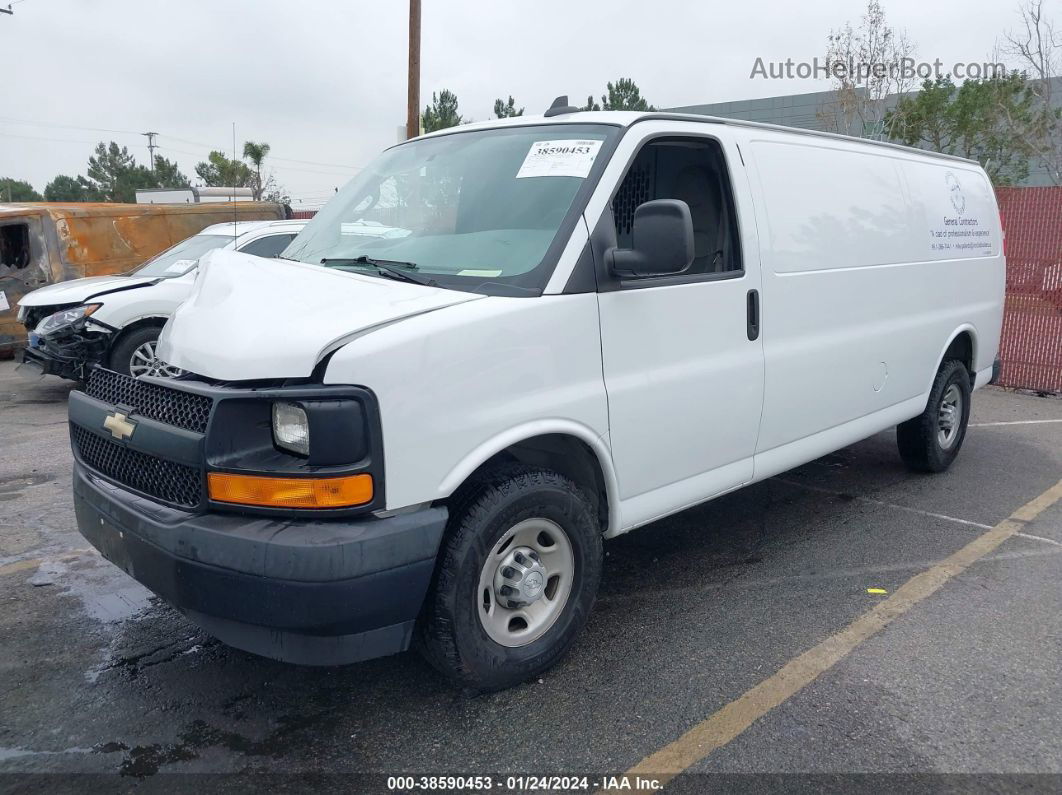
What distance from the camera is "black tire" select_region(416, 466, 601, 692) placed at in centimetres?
296

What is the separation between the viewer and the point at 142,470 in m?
3.08

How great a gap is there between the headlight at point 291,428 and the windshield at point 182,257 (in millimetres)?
7069

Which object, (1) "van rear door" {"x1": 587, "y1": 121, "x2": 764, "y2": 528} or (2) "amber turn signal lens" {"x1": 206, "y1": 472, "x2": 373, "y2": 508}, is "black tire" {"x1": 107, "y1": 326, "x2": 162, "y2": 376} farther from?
(2) "amber turn signal lens" {"x1": 206, "y1": 472, "x2": 373, "y2": 508}

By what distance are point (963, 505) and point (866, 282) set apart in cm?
177

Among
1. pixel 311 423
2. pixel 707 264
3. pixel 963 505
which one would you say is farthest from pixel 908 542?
pixel 311 423

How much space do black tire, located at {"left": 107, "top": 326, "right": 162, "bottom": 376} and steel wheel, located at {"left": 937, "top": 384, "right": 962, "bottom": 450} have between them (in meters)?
6.76

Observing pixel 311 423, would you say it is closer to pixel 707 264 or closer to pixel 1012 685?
pixel 707 264

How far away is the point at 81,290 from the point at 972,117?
25378 millimetres

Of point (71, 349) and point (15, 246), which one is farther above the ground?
point (15, 246)

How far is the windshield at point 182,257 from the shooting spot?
9.34 metres

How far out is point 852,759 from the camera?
290cm

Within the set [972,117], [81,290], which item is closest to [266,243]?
[81,290]

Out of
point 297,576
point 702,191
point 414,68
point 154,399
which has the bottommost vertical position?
point 297,576

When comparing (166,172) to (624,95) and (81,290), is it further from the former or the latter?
(81,290)
